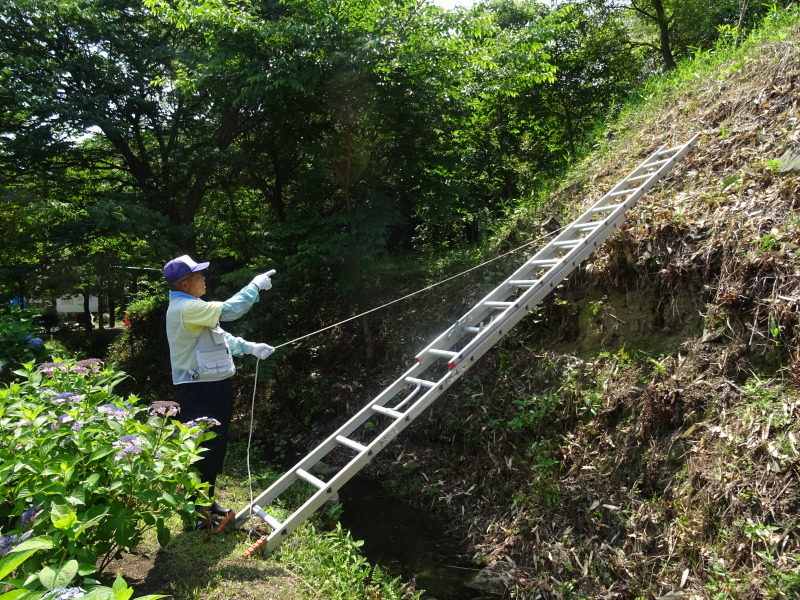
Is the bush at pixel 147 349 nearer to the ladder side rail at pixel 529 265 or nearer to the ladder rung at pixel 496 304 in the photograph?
the ladder side rail at pixel 529 265

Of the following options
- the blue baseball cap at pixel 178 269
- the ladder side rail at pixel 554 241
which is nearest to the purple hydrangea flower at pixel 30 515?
the blue baseball cap at pixel 178 269

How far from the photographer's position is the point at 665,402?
4215 millimetres

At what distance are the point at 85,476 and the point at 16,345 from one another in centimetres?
475

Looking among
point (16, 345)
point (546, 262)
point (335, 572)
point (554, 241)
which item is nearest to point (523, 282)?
point (546, 262)

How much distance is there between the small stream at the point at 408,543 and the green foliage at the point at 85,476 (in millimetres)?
2230

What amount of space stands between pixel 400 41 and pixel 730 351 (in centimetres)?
498

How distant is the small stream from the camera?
178 inches

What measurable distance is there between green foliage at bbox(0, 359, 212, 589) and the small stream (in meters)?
2.23

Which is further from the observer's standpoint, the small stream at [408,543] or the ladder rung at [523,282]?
the ladder rung at [523,282]

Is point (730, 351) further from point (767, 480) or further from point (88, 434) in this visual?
point (88, 434)

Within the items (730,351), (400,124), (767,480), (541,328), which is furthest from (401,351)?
(767,480)

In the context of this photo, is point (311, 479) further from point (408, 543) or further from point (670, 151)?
point (670, 151)

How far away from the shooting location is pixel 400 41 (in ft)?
22.0

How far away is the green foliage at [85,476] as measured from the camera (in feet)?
7.70
